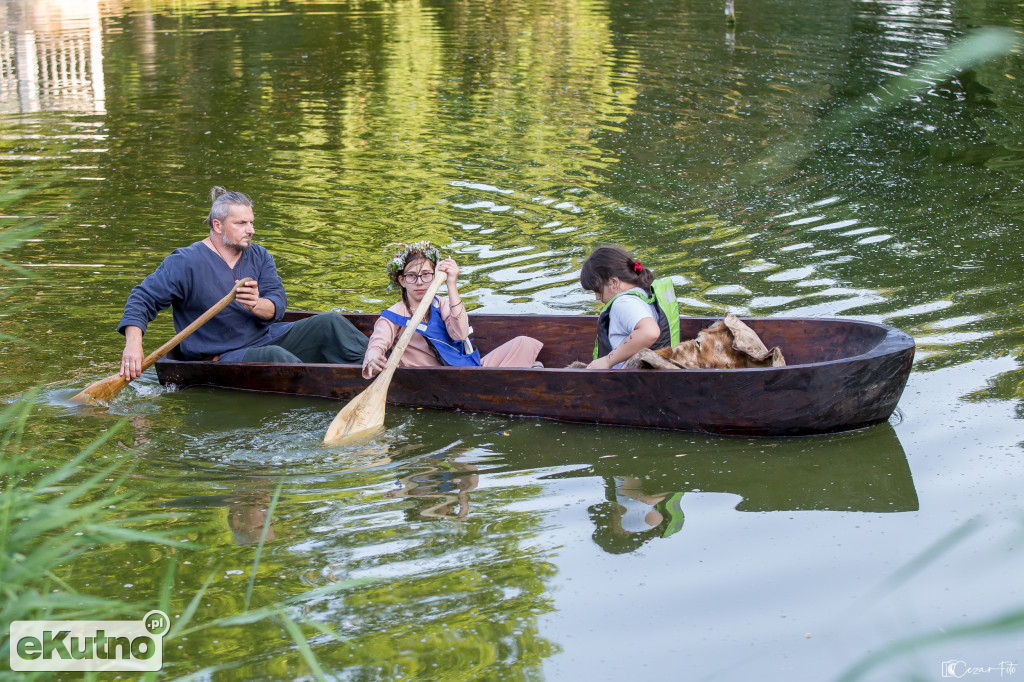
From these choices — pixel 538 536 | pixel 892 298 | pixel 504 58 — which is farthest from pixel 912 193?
pixel 504 58

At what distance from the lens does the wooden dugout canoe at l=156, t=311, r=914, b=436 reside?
4543 mm

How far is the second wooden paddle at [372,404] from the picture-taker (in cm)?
499

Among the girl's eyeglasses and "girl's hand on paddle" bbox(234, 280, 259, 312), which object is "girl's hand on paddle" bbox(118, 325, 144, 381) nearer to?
"girl's hand on paddle" bbox(234, 280, 259, 312)

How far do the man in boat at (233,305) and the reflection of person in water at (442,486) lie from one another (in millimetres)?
1314

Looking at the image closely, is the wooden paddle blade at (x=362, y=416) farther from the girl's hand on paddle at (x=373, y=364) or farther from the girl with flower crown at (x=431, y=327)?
the girl with flower crown at (x=431, y=327)

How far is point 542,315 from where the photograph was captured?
5.93 meters

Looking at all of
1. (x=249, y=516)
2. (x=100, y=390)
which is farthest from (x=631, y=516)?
(x=100, y=390)

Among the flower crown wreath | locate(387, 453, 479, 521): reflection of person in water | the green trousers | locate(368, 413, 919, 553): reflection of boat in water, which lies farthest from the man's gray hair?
locate(387, 453, 479, 521): reflection of person in water

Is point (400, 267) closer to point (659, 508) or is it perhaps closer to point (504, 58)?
point (659, 508)

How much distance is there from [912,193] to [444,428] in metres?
5.87

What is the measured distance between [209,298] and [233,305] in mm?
149

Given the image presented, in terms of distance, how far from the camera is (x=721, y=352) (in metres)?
4.98

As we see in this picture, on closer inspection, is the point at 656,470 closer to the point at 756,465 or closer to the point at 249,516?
the point at 756,465

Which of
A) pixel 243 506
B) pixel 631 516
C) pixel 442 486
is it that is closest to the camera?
pixel 631 516
